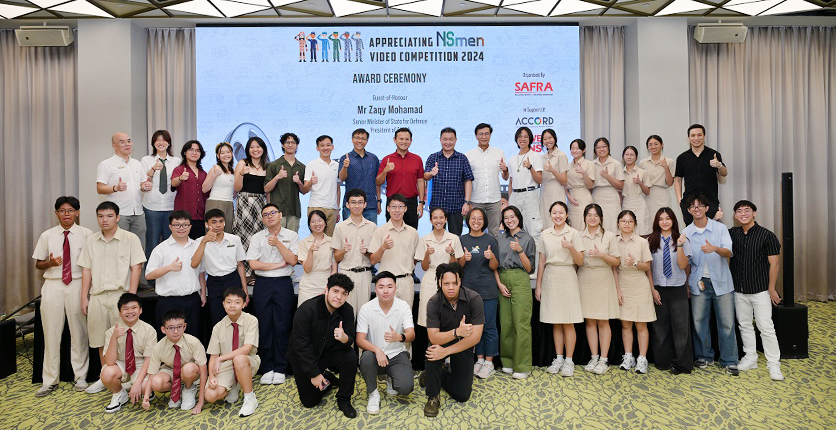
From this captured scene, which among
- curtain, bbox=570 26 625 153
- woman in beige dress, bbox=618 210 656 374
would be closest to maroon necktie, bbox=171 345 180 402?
woman in beige dress, bbox=618 210 656 374

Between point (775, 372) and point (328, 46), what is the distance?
5844 mm

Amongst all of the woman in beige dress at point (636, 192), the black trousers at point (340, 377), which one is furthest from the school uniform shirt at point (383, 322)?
the woman in beige dress at point (636, 192)

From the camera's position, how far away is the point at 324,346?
3.69m

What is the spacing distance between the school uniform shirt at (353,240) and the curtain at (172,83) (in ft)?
11.2

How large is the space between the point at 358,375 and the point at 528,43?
464 cm

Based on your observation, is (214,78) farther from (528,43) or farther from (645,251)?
(645,251)

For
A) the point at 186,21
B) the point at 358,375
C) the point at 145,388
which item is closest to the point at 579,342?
the point at 358,375

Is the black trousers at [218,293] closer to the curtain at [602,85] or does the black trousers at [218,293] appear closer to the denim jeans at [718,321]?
the denim jeans at [718,321]

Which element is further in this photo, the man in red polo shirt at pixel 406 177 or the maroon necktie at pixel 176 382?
the man in red polo shirt at pixel 406 177

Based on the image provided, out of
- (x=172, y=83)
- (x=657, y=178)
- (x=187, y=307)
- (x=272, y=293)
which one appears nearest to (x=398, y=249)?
(x=272, y=293)

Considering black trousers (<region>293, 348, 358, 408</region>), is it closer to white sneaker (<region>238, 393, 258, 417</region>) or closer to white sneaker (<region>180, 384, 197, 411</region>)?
white sneaker (<region>238, 393, 258, 417</region>)

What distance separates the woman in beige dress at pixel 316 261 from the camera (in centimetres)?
407

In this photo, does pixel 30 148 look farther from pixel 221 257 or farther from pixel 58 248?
pixel 221 257

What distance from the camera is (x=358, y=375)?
14.0 feet
